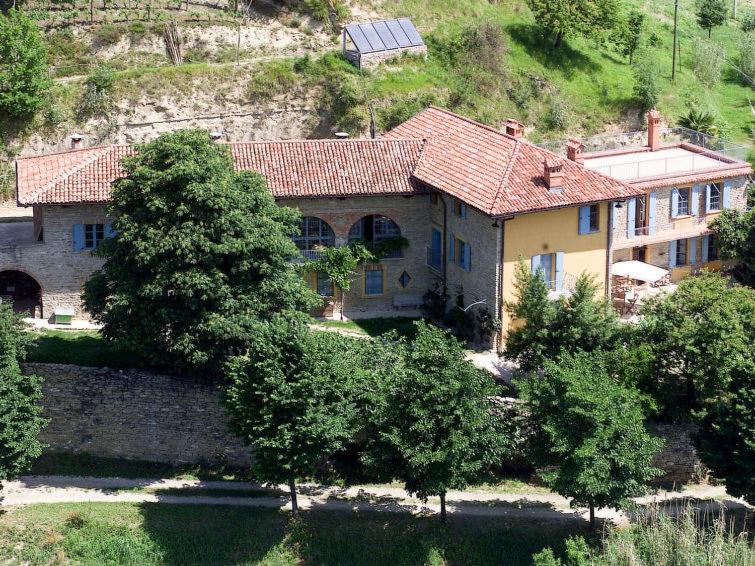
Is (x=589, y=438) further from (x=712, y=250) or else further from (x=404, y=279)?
(x=712, y=250)

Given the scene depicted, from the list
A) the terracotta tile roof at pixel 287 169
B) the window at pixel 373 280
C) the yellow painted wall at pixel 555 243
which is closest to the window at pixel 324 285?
the window at pixel 373 280

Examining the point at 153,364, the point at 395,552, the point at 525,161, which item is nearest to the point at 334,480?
the point at 395,552

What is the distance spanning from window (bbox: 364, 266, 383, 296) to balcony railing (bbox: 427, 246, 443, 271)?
201 cm

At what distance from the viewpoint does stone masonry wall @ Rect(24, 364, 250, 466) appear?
47.0 metres

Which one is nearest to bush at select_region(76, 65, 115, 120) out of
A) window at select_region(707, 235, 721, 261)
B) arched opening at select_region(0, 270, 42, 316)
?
arched opening at select_region(0, 270, 42, 316)

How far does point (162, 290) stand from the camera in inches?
1764

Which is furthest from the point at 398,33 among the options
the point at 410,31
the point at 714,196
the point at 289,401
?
the point at 289,401

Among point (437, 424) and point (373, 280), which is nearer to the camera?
point (437, 424)

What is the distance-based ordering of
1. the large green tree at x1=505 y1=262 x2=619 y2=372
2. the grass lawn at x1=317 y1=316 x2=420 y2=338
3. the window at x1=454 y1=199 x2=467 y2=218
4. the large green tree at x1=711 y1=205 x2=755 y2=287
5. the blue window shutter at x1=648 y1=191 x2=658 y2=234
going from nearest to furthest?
the large green tree at x1=505 y1=262 x2=619 y2=372 < the window at x1=454 y1=199 x2=467 y2=218 < the grass lawn at x1=317 y1=316 x2=420 y2=338 < the large green tree at x1=711 y1=205 x2=755 y2=287 < the blue window shutter at x1=648 y1=191 x2=658 y2=234

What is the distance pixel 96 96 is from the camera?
60.8 metres

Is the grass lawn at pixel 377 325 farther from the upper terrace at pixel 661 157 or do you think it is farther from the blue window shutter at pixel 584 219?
the upper terrace at pixel 661 157

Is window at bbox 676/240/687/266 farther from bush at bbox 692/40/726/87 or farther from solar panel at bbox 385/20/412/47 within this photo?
bush at bbox 692/40/726/87

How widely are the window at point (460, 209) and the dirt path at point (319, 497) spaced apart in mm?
11520

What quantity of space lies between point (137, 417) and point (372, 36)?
1046 inches
